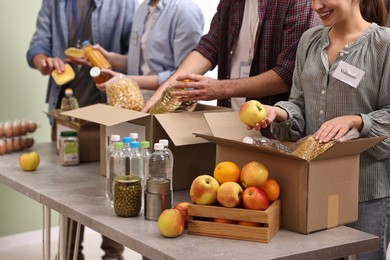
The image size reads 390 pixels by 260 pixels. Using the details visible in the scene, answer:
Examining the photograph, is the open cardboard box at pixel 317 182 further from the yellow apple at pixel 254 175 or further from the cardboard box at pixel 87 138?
the cardboard box at pixel 87 138

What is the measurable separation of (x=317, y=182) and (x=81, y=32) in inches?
85.4

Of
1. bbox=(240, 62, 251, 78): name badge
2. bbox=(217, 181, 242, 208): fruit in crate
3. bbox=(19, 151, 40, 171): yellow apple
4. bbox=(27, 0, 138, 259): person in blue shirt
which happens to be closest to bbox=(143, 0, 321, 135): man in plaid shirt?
bbox=(240, 62, 251, 78): name badge

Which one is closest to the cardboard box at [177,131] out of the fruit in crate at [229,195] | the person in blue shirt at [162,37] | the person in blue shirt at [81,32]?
the fruit in crate at [229,195]

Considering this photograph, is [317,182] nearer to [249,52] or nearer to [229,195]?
[229,195]

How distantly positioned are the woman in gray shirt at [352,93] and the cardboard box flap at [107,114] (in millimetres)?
517

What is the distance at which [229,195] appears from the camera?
5.80ft

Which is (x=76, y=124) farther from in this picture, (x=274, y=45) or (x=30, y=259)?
(x=30, y=259)

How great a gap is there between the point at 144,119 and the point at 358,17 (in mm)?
811

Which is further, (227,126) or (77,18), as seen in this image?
(77,18)

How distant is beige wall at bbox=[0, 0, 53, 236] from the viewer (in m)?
4.13

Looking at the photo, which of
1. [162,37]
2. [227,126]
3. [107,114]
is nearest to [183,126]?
[227,126]

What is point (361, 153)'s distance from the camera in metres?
2.01

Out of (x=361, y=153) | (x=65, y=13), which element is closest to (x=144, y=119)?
(x=361, y=153)

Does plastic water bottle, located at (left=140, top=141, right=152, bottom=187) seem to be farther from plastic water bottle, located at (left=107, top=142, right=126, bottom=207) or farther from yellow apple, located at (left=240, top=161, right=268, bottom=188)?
yellow apple, located at (left=240, top=161, right=268, bottom=188)
